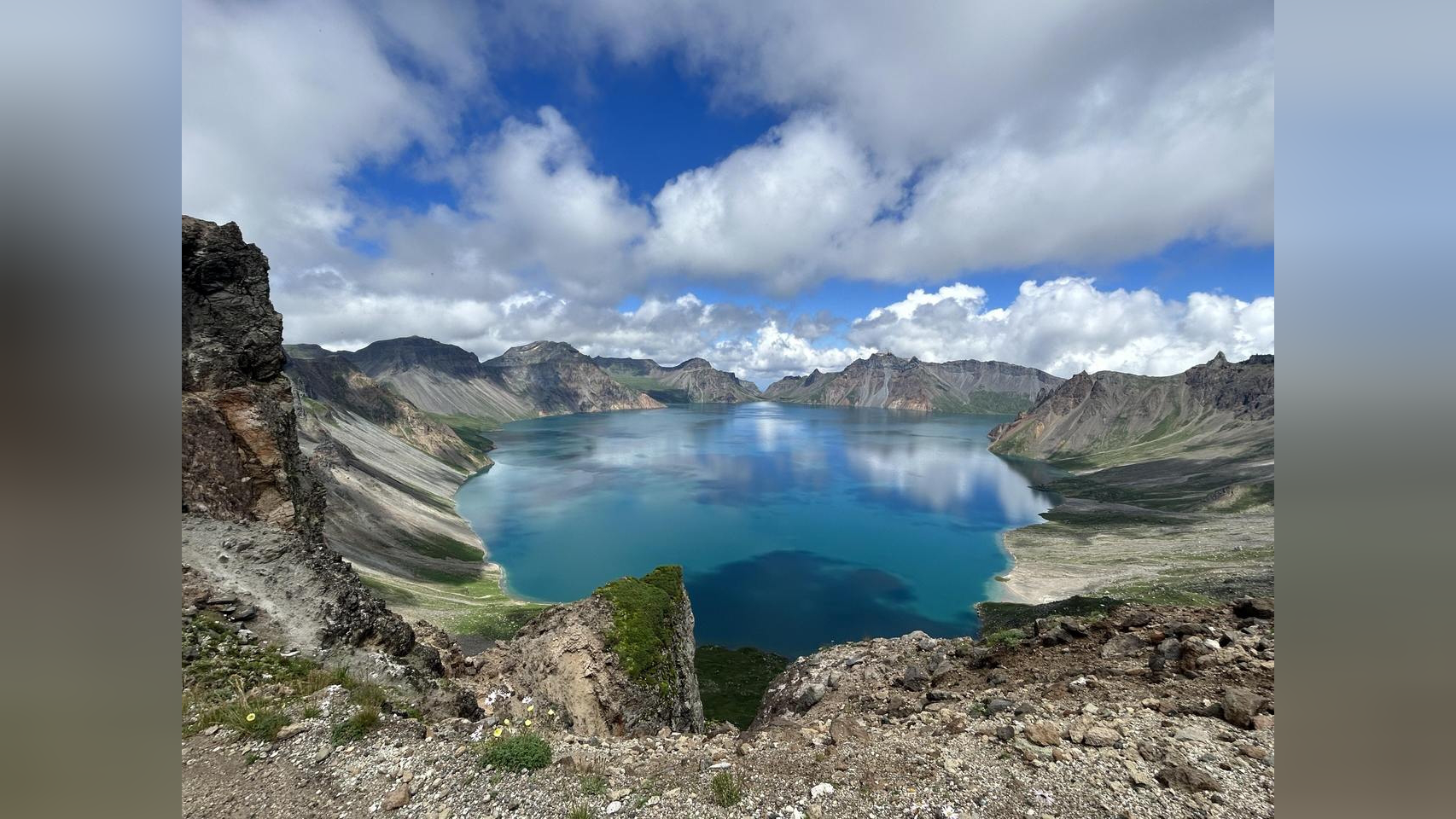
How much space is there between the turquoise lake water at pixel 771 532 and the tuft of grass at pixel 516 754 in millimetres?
36675

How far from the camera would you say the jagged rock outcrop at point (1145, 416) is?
143 metres

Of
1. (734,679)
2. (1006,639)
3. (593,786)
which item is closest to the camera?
(593,786)

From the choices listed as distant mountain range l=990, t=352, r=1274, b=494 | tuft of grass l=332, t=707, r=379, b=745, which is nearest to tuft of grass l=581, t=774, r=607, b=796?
tuft of grass l=332, t=707, r=379, b=745

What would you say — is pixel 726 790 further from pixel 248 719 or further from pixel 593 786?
pixel 248 719

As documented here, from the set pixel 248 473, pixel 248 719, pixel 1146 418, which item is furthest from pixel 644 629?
pixel 1146 418

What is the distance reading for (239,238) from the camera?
10227 mm

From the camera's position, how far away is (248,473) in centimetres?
970

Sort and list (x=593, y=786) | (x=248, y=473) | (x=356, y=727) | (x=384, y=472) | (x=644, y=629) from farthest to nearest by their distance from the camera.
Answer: (x=384, y=472) → (x=644, y=629) → (x=248, y=473) → (x=356, y=727) → (x=593, y=786)

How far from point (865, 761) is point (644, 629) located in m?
10.1

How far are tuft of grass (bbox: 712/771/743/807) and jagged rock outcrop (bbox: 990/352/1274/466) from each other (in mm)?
173216

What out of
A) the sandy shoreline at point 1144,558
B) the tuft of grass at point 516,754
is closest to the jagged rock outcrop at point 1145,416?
the sandy shoreline at point 1144,558

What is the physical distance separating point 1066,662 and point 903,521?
241 feet
